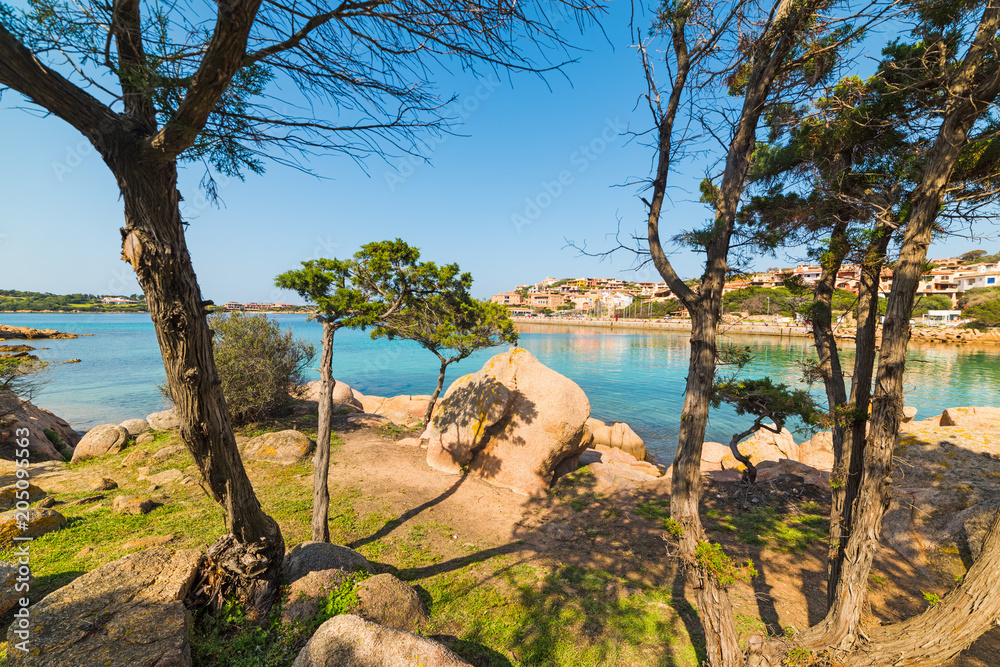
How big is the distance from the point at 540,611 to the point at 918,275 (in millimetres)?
5762

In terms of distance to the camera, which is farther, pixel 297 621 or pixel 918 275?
pixel 297 621

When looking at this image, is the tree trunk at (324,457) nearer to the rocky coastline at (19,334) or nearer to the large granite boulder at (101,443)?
the large granite boulder at (101,443)

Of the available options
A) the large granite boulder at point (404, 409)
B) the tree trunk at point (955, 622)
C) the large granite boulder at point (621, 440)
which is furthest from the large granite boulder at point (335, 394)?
the tree trunk at point (955, 622)

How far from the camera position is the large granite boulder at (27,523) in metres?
5.01

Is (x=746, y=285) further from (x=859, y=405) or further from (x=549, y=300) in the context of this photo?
(x=549, y=300)

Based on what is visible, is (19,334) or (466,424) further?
(19,334)

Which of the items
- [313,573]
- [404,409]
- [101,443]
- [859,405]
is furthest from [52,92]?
[404,409]

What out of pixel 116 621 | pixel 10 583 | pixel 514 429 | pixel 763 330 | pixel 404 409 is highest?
pixel 116 621

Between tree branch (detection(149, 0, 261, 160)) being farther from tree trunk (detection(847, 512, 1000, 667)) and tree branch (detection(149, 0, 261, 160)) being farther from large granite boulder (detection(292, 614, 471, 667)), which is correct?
tree trunk (detection(847, 512, 1000, 667))

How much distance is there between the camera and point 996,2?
3.14 metres

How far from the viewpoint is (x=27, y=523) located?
17.9 ft

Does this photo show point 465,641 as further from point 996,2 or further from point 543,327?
point 543,327

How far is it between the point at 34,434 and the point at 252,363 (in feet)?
16.6

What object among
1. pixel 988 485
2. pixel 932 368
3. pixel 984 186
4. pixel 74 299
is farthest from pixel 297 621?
pixel 74 299
